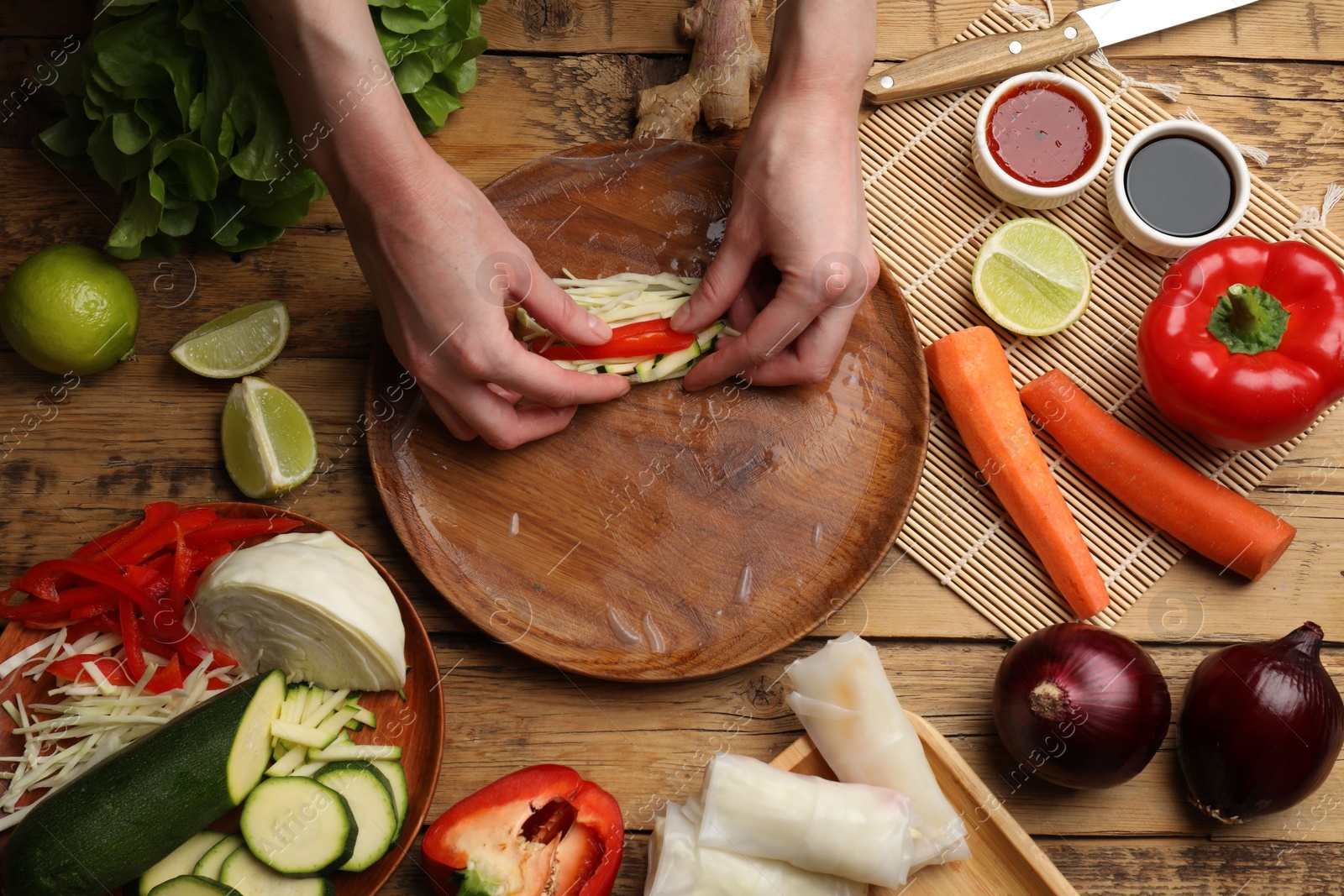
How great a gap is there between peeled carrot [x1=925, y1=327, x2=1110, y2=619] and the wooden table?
→ 0.60 ft

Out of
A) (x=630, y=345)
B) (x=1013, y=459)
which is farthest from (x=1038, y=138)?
(x=630, y=345)

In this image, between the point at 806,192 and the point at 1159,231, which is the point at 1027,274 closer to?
the point at 1159,231

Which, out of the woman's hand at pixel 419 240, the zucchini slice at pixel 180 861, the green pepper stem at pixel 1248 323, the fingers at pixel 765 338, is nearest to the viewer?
the woman's hand at pixel 419 240

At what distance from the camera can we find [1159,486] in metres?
1.93

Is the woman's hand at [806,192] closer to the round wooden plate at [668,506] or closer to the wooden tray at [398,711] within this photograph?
the round wooden plate at [668,506]

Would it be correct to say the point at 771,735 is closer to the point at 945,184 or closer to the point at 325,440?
the point at 325,440

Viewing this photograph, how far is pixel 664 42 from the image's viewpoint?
6.89 ft

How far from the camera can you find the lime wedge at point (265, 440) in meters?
1.85

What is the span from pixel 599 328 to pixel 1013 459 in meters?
0.88

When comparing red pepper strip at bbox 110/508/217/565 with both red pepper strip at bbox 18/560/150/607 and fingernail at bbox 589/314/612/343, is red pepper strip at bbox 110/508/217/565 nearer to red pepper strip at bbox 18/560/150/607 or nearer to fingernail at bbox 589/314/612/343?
red pepper strip at bbox 18/560/150/607

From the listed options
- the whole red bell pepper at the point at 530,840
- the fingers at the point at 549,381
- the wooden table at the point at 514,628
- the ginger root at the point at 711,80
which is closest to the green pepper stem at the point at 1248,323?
the wooden table at the point at 514,628

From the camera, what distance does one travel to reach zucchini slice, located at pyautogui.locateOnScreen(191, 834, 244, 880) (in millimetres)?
1604

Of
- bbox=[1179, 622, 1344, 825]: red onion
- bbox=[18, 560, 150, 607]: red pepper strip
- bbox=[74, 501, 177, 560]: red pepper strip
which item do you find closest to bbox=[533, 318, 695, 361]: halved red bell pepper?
bbox=[74, 501, 177, 560]: red pepper strip

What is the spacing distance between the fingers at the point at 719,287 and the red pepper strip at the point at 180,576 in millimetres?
1001
